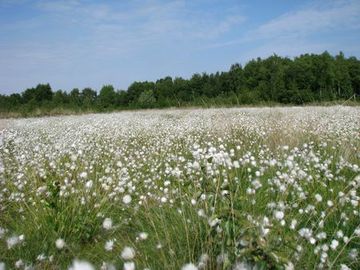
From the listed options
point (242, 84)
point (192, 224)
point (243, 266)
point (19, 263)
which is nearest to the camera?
point (243, 266)

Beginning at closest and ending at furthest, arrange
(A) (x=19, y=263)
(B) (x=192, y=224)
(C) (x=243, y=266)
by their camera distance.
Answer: (C) (x=243, y=266), (A) (x=19, y=263), (B) (x=192, y=224)

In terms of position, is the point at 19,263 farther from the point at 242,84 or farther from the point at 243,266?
the point at 242,84

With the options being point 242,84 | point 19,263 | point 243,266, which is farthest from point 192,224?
point 242,84

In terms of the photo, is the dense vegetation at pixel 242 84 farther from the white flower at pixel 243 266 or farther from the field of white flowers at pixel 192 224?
the white flower at pixel 243 266

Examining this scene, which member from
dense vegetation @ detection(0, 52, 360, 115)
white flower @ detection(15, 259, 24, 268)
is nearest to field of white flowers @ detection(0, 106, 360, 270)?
white flower @ detection(15, 259, 24, 268)

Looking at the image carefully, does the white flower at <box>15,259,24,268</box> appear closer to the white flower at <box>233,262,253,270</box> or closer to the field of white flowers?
the field of white flowers

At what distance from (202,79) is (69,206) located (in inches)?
2451

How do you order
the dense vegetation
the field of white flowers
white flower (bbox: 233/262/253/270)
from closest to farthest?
white flower (bbox: 233/262/253/270), the field of white flowers, the dense vegetation

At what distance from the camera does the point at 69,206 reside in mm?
3578

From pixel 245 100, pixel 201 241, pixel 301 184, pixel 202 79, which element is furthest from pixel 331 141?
pixel 202 79

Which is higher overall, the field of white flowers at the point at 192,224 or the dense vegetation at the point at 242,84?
the dense vegetation at the point at 242,84

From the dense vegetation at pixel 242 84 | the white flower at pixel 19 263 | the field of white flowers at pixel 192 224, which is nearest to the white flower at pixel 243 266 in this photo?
the field of white flowers at pixel 192 224

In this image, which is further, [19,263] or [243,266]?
[19,263]

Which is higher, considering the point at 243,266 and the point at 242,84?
the point at 242,84
